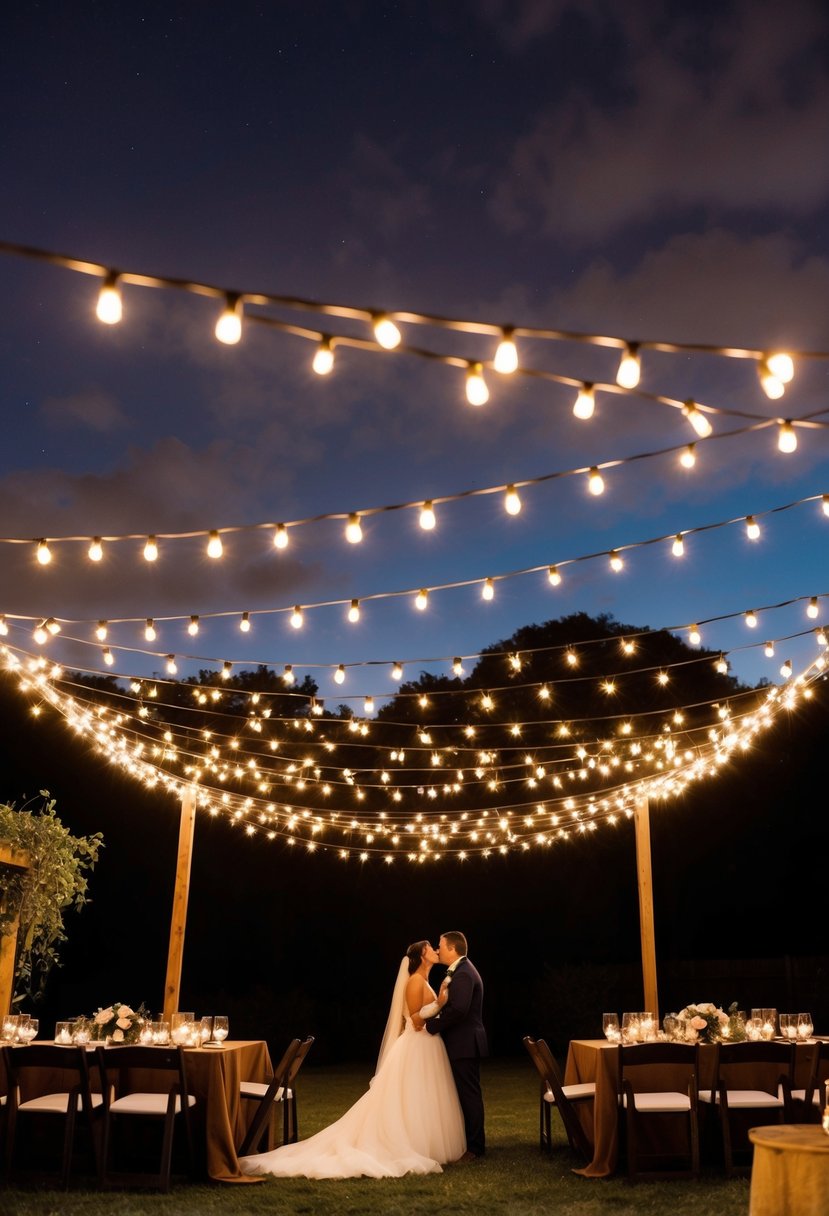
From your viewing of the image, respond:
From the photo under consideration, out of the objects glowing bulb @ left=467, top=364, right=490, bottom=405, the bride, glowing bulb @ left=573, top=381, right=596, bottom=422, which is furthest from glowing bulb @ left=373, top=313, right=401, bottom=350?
the bride

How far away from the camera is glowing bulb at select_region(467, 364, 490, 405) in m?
3.63

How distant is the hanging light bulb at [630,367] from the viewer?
346 centimetres

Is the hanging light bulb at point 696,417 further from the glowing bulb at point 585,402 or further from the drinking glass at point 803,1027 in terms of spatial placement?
the drinking glass at point 803,1027

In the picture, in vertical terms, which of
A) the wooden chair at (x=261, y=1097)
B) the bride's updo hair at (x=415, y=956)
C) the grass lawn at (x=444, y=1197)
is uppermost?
the bride's updo hair at (x=415, y=956)

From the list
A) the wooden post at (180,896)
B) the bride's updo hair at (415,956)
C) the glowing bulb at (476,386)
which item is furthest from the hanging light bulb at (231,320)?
the wooden post at (180,896)

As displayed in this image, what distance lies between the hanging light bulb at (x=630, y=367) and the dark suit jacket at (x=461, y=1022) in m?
4.62

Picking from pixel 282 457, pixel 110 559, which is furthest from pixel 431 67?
pixel 282 457

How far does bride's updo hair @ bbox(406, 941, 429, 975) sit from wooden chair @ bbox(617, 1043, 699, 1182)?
70.2 inches

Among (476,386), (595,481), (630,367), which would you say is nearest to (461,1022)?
(595,481)

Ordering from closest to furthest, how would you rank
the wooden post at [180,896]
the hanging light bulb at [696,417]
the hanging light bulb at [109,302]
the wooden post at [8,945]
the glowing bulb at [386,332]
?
the hanging light bulb at [109,302] < the glowing bulb at [386,332] < the hanging light bulb at [696,417] < the wooden post at [8,945] < the wooden post at [180,896]

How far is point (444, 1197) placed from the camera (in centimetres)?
553

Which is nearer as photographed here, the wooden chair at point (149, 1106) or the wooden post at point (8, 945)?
the wooden chair at point (149, 1106)

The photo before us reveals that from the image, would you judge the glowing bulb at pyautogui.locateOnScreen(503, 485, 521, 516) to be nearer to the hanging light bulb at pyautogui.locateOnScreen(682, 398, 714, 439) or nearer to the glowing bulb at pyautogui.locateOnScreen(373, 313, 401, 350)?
the hanging light bulb at pyautogui.locateOnScreen(682, 398, 714, 439)

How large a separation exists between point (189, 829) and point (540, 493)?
18.2ft
